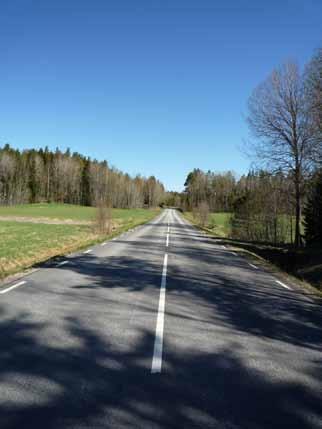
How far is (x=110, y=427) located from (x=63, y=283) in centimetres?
661

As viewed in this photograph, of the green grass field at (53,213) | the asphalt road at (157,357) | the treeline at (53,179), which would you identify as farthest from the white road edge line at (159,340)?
the treeline at (53,179)

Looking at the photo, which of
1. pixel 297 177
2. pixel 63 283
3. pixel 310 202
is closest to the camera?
pixel 63 283

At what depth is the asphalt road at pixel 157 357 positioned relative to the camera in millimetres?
3363

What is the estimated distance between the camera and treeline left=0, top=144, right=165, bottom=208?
96500 mm

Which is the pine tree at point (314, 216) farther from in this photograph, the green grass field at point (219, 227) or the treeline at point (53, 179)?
the treeline at point (53, 179)

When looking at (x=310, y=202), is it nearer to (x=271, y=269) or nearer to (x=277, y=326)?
(x=271, y=269)

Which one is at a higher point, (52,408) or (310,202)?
(310,202)

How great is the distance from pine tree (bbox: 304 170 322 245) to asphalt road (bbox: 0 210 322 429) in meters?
18.0

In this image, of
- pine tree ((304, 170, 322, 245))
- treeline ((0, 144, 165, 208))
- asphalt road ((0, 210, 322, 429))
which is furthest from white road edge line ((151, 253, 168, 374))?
treeline ((0, 144, 165, 208))

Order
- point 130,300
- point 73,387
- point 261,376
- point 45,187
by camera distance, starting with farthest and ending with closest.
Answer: point 45,187 → point 130,300 → point 261,376 → point 73,387

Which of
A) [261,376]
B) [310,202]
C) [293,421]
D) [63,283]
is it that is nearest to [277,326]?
[261,376]

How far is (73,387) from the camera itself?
3.82 m

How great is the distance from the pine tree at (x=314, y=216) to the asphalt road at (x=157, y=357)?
59.0 ft

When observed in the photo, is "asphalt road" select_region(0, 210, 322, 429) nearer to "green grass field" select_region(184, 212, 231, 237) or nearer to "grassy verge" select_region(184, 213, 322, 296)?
"grassy verge" select_region(184, 213, 322, 296)
